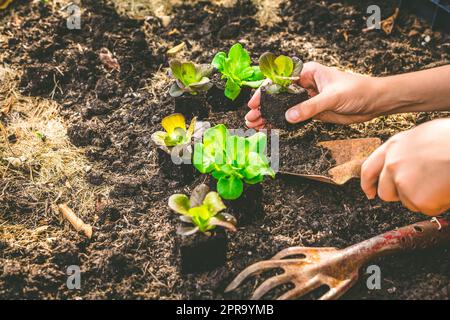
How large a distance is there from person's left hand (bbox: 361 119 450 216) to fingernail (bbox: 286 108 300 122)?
422mm

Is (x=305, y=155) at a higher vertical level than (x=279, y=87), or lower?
lower

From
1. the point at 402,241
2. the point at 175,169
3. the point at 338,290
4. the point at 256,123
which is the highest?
the point at 256,123

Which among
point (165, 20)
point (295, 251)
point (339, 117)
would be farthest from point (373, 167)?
point (165, 20)

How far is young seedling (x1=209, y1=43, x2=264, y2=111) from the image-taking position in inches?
85.2

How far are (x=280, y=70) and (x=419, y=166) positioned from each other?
71 cm

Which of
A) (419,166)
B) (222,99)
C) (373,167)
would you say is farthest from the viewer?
(222,99)

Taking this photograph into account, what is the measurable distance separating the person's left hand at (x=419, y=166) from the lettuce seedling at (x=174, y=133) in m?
0.67

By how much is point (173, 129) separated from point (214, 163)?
10.7 inches

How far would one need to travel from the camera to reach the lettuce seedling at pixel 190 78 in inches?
84.4

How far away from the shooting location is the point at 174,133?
2016 mm

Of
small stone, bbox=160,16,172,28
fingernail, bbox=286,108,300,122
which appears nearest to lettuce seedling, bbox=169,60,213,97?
fingernail, bbox=286,108,300,122

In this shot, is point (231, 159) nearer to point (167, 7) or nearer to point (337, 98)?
point (337, 98)

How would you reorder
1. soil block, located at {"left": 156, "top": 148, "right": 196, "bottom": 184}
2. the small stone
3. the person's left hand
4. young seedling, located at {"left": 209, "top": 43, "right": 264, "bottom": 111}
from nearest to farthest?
1. the person's left hand
2. soil block, located at {"left": 156, "top": 148, "right": 196, "bottom": 184}
3. young seedling, located at {"left": 209, "top": 43, "right": 264, "bottom": 111}
4. the small stone

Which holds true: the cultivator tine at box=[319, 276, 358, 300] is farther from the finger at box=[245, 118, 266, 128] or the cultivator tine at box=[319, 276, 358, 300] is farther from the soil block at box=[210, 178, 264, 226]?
the finger at box=[245, 118, 266, 128]
